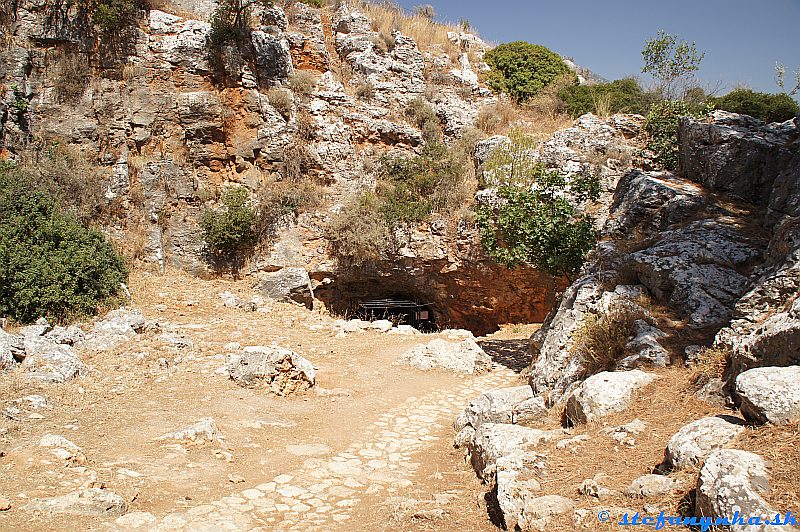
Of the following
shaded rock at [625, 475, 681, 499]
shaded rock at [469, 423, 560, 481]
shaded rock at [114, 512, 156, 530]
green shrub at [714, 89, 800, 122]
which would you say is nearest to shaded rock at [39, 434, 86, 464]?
shaded rock at [114, 512, 156, 530]

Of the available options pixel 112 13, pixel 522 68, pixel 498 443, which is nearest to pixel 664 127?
pixel 522 68

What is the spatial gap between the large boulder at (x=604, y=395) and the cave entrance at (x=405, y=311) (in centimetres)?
1174

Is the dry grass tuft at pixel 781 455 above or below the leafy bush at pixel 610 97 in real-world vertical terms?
below

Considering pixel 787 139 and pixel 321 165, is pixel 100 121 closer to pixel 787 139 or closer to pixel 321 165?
pixel 321 165

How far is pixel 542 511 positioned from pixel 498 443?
136cm

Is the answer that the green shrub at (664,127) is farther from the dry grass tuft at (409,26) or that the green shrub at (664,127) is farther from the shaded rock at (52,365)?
the shaded rock at (52,365)

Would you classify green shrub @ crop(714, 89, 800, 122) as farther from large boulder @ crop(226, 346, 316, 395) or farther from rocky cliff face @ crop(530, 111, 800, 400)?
large boulder @ crop(226, 346, 316, 395)

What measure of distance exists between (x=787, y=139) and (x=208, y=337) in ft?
33.6

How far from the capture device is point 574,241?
9.81m

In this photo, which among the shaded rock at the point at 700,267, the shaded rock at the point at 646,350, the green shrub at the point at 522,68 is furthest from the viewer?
the green shrub at the point at 522,68

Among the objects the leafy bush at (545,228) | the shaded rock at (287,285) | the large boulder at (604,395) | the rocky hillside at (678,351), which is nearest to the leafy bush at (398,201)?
the shaded rock at (287,285)

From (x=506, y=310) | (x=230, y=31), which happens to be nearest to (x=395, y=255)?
(x=506, y=310)

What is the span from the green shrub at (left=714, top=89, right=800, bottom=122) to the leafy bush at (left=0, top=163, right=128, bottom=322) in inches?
691

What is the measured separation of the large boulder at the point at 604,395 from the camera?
4.87 metres
